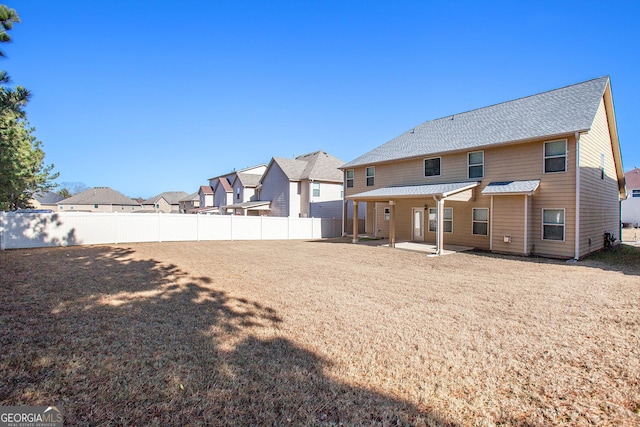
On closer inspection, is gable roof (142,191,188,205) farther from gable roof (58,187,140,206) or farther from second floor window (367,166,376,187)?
second floor window (367,166,376,187)

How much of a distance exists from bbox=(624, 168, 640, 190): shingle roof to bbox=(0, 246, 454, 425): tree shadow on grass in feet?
148

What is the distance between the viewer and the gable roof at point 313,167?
25266 millimetres

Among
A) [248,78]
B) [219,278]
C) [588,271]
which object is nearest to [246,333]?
[219,278]

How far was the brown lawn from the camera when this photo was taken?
2834 millimetres

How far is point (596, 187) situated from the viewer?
13.8 metres

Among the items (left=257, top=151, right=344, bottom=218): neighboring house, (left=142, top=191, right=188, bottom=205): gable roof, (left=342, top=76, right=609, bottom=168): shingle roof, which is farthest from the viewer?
(left=142, top=191, right=188, bottom=205): gable roof

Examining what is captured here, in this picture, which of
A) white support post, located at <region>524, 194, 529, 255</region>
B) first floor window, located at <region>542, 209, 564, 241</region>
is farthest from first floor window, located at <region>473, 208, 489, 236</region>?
first floor window, located at <region>542, 209, 564, 241</region>

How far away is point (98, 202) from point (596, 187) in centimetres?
6606

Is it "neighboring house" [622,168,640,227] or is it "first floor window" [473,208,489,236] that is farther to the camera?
"neighboring house" [622,168,640,227]

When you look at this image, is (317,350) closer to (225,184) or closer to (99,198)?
(225,184)

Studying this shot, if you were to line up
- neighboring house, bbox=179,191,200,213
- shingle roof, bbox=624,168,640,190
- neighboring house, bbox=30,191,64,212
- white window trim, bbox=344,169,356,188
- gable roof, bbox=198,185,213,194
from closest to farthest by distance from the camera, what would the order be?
white window trim, bbox=344,169,356,188
shingle roof, bbox=624,168,640,190
gable roof, bbox=198,185,213,194
neighboring house, bbox=179,191,200,213
neighboring house, bbox=30,191,64,212

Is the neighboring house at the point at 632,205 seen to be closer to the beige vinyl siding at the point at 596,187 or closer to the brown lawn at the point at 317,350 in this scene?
the beige vinyl siding at the point at 596,187

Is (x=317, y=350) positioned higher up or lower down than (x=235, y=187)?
lower down

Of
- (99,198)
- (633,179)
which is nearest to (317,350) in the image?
(633,179)
